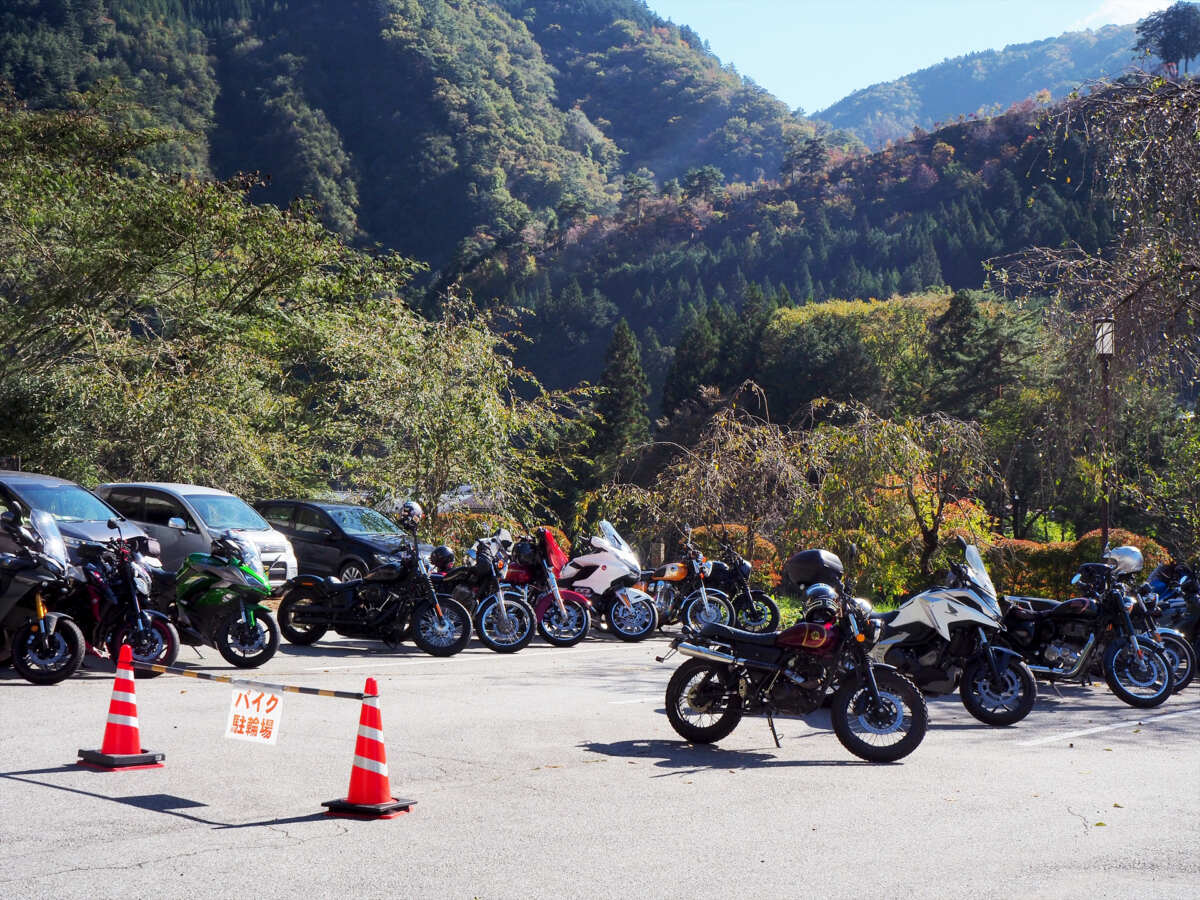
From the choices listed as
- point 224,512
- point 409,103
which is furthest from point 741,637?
point 409,103

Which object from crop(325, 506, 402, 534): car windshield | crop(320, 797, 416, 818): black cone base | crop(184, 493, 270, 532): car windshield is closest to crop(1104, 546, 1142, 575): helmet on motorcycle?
crop(320, 797, 416, 818): black cone base

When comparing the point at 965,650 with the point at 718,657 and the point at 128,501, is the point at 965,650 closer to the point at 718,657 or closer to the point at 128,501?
the point at 718,657

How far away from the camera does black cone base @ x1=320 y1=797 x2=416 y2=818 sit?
610 cm

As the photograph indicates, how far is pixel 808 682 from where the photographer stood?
8359 mm

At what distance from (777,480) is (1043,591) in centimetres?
686

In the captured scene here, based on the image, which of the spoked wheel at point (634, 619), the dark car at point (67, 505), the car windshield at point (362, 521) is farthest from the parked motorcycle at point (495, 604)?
the car windshield at point (362, 521)

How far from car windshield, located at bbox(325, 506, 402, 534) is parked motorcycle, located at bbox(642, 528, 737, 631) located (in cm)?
516

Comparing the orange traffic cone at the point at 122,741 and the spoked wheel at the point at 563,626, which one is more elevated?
the spoked wheel at the point at 563,626

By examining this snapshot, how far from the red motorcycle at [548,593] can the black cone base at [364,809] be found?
8.30 metres

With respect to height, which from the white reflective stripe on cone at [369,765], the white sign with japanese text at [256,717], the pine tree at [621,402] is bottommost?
the white reflective stripe on cone at [369,765]

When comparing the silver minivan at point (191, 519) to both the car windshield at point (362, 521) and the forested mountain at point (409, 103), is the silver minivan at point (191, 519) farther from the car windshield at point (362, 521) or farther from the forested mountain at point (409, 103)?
the forested mountain at point (409, 103)

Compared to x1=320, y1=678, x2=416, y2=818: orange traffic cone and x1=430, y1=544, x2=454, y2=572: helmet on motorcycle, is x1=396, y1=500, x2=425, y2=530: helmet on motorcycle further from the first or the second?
x1=320, y1=678, x2=416, y2=818: orange traffic cone

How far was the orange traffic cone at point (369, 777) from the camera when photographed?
241 inches

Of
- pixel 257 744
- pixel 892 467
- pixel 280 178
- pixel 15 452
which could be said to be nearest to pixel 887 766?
pixel 257 744
